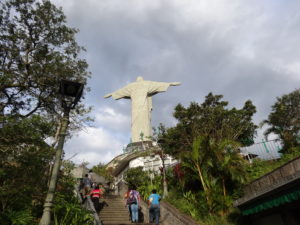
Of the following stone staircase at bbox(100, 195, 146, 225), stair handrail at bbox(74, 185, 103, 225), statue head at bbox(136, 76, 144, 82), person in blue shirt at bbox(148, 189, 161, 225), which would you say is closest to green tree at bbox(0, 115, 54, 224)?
stair handrail at bbox(74, 185, 103, 225)

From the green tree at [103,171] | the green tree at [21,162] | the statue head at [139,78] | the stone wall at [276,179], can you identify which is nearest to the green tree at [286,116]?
the stone wall at [276,179]

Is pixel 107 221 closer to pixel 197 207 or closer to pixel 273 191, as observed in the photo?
pixel 197 207

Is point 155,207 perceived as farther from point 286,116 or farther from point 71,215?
point 286,116

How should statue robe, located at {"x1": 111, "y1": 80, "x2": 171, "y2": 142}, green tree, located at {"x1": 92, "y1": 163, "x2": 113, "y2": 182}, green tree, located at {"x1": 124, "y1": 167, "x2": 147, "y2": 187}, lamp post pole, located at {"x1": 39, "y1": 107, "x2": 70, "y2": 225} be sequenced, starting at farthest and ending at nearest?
statue robe, located at {"x1": 111, "y1": 80, "x2": 171, "y2": 142}, green tree, located at {"x1": 92, "y1": 163, "x2": 113, "y2": 182}, green tree, located at {"x1": 124, "y1": 167, "x2": 147, "y2": 187}, lamp post pole, located at {"x1": 39, "y1": 107, "x2": 70, "y2": 225}

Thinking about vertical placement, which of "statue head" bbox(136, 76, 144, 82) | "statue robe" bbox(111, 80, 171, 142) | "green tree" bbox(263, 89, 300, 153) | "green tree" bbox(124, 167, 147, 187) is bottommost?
"green tree" bbox(124, 167, 147, 187)

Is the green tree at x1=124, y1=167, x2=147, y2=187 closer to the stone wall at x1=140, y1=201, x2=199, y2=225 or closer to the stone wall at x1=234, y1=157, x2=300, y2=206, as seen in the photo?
the stone wall at x1=140, y1=201, x2=199, y2=225

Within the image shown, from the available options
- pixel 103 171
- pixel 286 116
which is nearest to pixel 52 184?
pixel 286 116

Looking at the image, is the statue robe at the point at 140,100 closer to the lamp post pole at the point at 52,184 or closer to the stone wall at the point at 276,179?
the stone wall at the point at 276,179

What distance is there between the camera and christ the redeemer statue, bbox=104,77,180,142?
84.4 ft

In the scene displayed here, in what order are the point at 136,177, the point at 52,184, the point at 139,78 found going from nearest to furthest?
the point at 52,184 < the point at 136,177 < the point at 139,78

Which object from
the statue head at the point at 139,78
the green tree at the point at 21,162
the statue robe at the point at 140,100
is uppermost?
the statue head at the point at 139,78

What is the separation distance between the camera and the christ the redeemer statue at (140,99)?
84.4 feet

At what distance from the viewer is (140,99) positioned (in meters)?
27.6

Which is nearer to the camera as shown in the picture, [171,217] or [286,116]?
[171,217]
